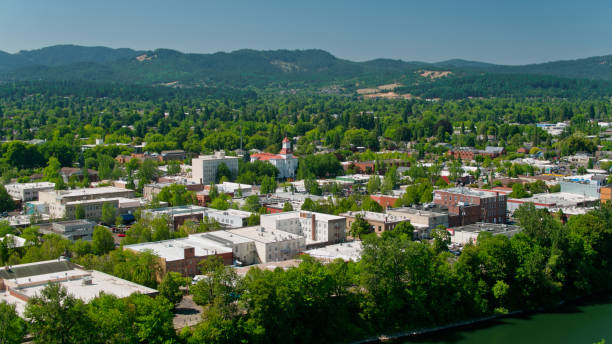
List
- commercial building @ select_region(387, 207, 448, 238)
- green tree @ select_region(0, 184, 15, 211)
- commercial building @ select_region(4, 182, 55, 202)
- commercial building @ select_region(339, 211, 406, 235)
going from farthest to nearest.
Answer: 1. commercial building @ select_region(4, 182, 55, 202)
2. green tree @ select_region(0, 184, 15, 211)
3. commercial building @ select_region(387, 207, 448, 238)
4. commercial building @ select_region(339, 211, 406, 235)

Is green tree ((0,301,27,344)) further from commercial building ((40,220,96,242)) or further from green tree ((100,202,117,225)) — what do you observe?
green tree ((100,202,117,225))

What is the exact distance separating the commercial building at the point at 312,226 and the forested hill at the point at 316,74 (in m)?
77.7

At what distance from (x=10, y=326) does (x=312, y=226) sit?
1051 cm

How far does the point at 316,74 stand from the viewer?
448 feet

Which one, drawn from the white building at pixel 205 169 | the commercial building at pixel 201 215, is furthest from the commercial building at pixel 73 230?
the white building at pixel 205 169

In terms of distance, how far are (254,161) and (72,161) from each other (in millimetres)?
11848

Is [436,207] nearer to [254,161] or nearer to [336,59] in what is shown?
[254,161]

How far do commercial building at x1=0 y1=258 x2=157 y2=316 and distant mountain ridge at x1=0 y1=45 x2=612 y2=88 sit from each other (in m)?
99.1

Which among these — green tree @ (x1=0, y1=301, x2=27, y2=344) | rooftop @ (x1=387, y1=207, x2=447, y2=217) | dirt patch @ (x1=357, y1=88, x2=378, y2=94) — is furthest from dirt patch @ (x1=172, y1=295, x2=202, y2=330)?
dirt patch @ (x1=357, y1=88, x2=378, y2=94)

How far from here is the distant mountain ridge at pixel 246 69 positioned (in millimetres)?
119625

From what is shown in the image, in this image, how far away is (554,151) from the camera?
43.5 metres

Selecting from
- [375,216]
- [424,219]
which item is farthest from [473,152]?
[375,216]

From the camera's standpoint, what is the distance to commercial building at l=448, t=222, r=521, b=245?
20.1 m

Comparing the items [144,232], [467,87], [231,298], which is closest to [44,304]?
[231,298]
